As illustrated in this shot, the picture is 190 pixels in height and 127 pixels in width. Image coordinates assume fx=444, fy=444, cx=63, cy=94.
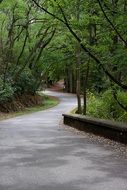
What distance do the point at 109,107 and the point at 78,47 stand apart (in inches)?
137

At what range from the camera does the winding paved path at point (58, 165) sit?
805cm

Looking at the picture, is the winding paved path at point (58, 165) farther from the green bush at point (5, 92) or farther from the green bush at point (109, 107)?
the green bush at point (5, 92)

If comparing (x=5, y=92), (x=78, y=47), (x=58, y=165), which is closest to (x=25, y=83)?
(x=5, y=92)

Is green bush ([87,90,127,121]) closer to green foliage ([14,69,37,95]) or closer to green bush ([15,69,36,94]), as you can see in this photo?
green foliage ([14,69,37,95])

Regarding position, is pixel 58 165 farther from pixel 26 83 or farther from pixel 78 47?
pixel 26 83

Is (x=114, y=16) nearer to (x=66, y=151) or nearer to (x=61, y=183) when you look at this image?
(x=66, y=151)

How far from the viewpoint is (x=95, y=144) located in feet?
45.3

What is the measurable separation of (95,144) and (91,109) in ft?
39.7

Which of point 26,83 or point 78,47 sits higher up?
point 78,47

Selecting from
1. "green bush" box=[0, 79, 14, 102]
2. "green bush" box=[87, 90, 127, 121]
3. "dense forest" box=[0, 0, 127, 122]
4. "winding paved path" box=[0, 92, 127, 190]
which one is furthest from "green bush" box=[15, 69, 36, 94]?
"winding paved path" box=[0, 92, 127, 190]

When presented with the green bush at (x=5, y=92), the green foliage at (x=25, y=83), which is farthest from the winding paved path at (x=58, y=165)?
the green foliage at (x=25, y=83)

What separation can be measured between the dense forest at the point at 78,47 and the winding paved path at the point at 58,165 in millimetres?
4090

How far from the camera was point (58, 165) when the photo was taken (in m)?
9.98

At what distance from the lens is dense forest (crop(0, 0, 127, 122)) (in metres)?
16.4
